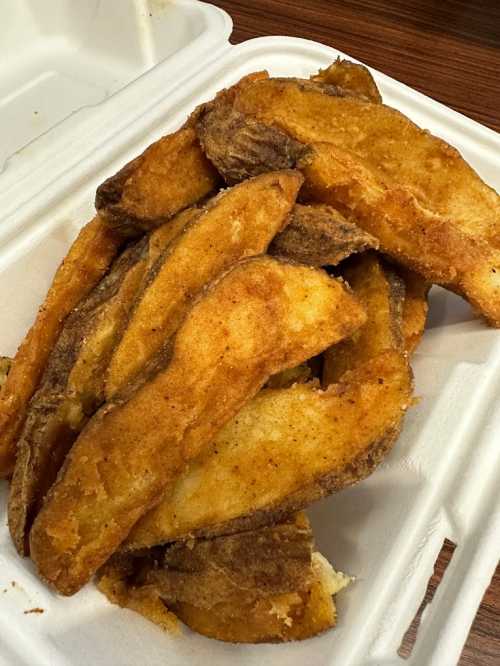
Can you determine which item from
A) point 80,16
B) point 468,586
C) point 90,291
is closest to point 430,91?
point 80,16

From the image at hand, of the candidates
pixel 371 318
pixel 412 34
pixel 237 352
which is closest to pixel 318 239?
pixel 371 318

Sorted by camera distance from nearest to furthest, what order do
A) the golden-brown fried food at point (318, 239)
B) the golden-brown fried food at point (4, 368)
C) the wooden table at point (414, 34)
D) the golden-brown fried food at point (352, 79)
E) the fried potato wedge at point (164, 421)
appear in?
the fried potato wedge at point (164, 421) < the golden-brown fried food at point (318, 239) < the golden-brown fried food at point (4, 368) < the golden-brown fried food at point (352, 79) < the wooden table at point (414, 34)

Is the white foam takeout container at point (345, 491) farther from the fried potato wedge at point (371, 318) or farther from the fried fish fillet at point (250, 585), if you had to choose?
the fried potato wedge at point (371, 318)

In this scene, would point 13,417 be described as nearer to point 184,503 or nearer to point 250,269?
point 184,503

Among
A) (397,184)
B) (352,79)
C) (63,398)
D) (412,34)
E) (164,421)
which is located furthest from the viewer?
(412,34)

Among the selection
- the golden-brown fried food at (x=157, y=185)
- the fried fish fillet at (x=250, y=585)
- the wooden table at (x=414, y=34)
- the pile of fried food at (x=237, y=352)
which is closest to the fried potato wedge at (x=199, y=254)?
the pile of fried food at (x=237, y=352)

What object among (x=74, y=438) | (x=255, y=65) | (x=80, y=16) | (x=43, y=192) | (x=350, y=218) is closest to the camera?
(x=74, y=438)

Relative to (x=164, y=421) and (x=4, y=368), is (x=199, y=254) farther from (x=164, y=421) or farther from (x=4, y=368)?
(x=4, y=368)
